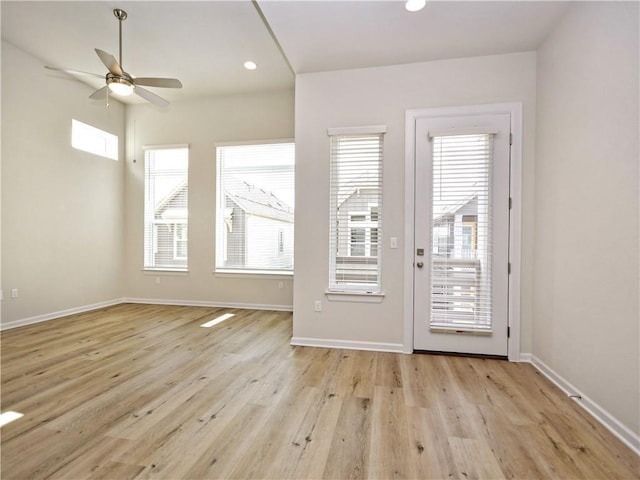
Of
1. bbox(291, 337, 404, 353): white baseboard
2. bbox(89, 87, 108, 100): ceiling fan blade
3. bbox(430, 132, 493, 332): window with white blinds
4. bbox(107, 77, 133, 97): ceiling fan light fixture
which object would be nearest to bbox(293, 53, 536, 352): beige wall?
bbox(291, 337, 404, 353): white baseboard

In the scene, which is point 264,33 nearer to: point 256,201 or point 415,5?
point 415,5

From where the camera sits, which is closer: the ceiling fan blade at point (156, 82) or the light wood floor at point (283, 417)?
the light wood floor at point (283, 417)

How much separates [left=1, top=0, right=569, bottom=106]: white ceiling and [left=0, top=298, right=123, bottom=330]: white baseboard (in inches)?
137

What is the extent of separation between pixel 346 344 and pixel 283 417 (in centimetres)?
150

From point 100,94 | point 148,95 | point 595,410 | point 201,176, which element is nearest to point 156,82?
point 148,95

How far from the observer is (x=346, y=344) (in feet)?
11.4

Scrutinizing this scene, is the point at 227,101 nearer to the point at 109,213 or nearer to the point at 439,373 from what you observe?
the point at 109,213

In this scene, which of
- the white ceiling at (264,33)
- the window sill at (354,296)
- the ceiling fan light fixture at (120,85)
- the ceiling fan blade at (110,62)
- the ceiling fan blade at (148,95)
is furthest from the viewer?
the ceiling fan blade at (148,95)

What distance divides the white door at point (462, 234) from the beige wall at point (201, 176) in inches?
97.6

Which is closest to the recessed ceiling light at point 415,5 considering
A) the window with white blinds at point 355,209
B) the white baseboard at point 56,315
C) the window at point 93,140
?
the window with white blinds at point 355,209

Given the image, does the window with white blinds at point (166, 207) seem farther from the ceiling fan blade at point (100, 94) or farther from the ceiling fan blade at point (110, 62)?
the ceiling fan blade at point (110, 62)

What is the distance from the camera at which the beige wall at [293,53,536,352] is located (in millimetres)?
3137

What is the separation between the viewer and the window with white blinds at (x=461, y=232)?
319 centimetres

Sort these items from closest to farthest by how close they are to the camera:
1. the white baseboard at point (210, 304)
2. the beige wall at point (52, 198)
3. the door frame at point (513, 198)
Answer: the door frame at point (513, 198) → the beige wall at point (52, 198) → the white baseboard at point (210, 304)
